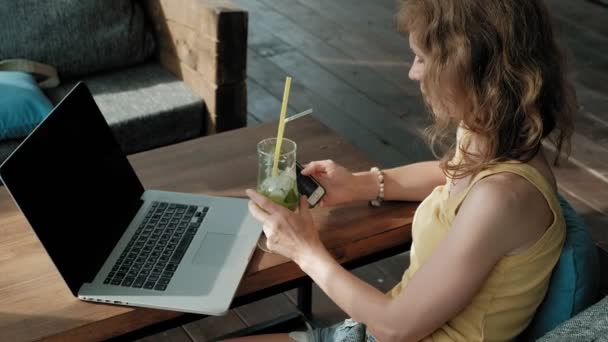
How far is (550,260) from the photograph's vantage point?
126 cm

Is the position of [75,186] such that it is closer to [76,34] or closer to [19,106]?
[19,106]

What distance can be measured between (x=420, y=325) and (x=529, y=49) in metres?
0.45

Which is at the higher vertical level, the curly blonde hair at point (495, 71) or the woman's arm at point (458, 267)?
the curly blonde hair at point (495, 71)

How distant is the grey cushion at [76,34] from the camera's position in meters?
2.55

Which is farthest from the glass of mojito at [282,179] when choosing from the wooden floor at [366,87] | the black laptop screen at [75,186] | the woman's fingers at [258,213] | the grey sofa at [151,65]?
the grey sofa at [151,65]

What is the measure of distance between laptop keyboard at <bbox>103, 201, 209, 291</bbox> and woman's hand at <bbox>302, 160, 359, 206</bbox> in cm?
22

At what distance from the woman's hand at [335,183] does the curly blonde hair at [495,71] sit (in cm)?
34

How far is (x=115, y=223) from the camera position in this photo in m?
1.46

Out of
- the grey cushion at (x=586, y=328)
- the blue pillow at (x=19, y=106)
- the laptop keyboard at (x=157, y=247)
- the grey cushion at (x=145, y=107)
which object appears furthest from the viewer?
the grey cushion at (x=145, y=107)

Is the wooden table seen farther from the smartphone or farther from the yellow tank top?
the yellow tank top

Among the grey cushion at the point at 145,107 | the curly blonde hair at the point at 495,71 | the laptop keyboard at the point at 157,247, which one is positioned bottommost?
the grey cushion at the point at 145,107

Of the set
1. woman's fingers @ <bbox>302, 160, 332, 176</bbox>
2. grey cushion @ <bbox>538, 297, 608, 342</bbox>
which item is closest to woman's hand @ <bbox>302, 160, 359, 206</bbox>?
woman's fingers @ <bbox>302, 160, 332, 176</bbox>

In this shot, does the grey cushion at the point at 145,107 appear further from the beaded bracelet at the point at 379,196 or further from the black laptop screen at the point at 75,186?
the beaded bracelet at the point at 379,196

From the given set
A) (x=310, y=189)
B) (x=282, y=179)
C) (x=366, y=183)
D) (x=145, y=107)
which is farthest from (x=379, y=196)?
(x=145, y=107)
